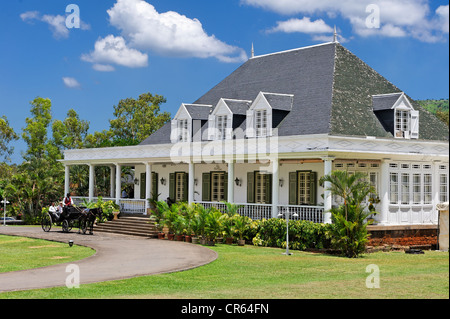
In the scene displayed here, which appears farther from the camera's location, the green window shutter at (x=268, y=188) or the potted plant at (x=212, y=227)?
the green window shutter at (x=268, y=188)

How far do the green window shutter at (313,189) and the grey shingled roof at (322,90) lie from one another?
2.22 meters

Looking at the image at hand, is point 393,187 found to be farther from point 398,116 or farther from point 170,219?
point 170,219

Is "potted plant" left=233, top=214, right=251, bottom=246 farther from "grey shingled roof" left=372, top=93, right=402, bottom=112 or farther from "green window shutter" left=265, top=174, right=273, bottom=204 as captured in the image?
"grey shingled roof" left=372, top=93, right=402, bottom=112

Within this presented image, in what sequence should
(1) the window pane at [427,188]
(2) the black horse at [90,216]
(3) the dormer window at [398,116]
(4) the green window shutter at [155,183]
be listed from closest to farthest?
(1) the window pane at [427,188] → (2) the black horse at [90,216] → (3) the dormer window at [398,116] → (4) the green window shutter at [155,183]

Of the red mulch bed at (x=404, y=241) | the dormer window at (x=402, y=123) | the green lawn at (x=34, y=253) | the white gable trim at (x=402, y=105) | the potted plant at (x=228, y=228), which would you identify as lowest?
the green lawn at (x=34, y=253)

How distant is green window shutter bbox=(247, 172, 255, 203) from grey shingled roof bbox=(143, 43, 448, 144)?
3209 millimetres

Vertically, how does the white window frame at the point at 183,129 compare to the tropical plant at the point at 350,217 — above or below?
above

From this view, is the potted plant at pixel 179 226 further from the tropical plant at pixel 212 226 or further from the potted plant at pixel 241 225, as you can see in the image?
the potted plant at pixel 241 225

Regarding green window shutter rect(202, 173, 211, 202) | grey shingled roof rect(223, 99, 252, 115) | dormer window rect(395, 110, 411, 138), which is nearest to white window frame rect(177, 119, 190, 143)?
green window shutter rect(202, 173, 211, 202)

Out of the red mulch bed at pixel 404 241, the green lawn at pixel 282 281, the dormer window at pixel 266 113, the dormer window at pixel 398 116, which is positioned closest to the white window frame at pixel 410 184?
the red mulch bed at pixel 404 241

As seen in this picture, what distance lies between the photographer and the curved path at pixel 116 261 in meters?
13.5

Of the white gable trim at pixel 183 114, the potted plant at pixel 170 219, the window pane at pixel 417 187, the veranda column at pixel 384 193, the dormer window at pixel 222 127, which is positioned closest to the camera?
the veranda column at pixel 384 193

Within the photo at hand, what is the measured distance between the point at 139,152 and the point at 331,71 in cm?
1092
